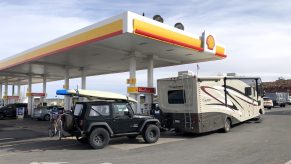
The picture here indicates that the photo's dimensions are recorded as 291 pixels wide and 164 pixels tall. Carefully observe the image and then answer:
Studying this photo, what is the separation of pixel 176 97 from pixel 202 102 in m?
1.53

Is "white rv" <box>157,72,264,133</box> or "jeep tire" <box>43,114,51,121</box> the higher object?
"white rv" <box>157,72,264,133</box>

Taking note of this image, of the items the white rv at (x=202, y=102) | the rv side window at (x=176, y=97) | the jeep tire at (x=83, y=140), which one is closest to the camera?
the jeep tire at (x=83, y=140)

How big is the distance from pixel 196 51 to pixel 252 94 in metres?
4.49

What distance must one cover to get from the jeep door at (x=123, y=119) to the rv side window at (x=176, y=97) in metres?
3.63

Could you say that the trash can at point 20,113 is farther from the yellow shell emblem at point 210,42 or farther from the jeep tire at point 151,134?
the jeep tire at point 151,134

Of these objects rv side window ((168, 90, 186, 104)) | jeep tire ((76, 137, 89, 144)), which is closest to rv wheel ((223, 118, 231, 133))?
rv side window ((168, 90, 186, 104))

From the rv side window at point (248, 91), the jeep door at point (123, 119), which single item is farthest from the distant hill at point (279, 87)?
the jeep door at point (123, 119)

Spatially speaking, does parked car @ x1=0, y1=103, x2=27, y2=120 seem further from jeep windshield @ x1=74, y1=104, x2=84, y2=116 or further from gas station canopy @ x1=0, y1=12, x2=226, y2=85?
jeep windshield @ x1=74, y1=104, x2=84, y2=116

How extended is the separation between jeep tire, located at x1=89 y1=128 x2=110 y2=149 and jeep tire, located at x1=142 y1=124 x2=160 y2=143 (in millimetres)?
1807

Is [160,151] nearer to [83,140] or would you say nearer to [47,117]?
[83,140]

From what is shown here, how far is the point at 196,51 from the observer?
21.5 meters

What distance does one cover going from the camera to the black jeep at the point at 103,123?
12401 millimetres

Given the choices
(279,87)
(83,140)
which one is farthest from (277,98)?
(83,140)

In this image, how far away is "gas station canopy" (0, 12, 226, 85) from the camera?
16416 mm
